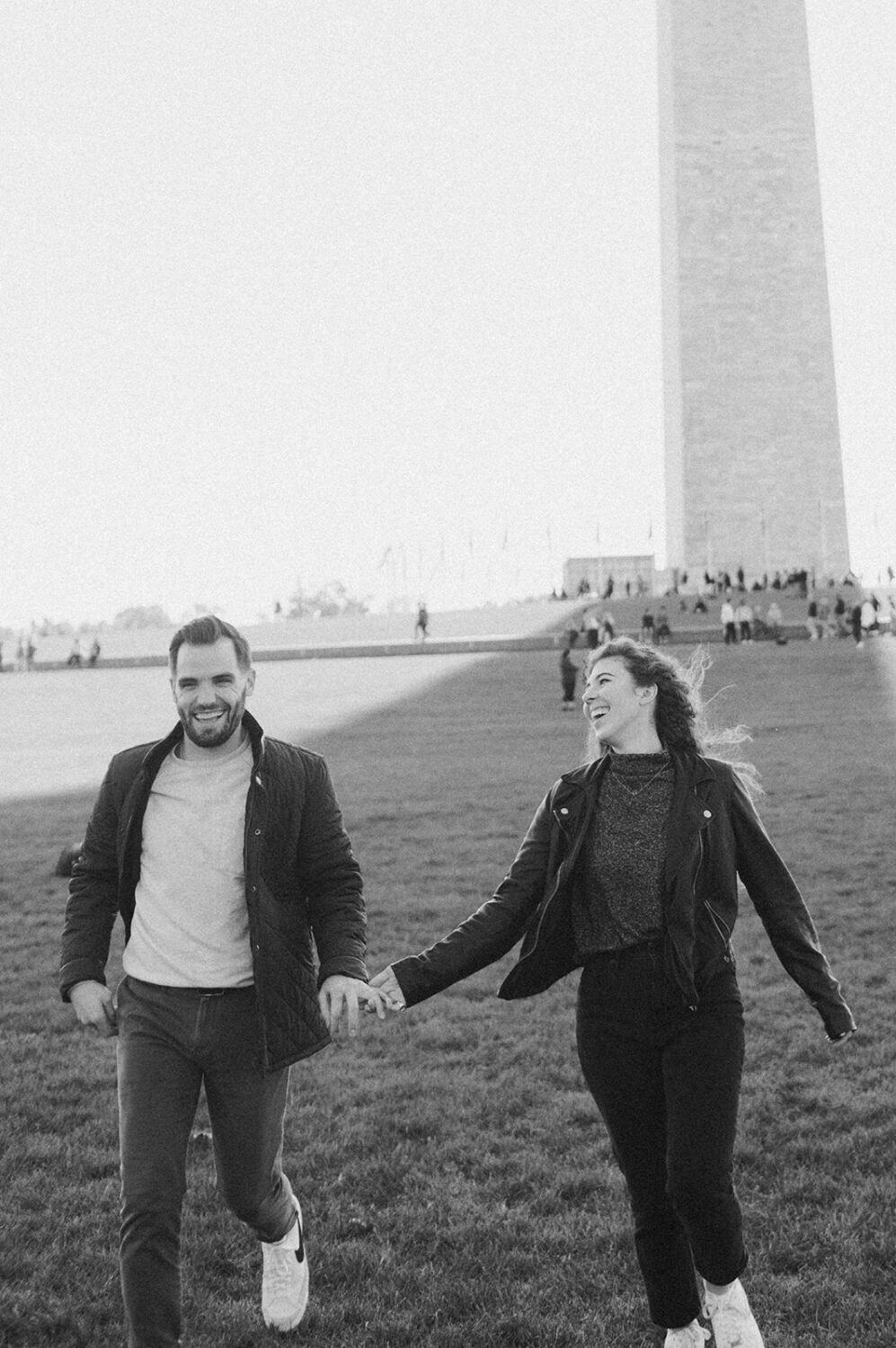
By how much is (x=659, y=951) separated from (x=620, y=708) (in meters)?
0.62

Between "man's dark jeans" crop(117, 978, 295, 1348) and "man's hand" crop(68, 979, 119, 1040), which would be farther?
"man's hand" crop(68, 979, 119, 1040)

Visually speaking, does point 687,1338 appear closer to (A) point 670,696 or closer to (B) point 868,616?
(A) point 670,696

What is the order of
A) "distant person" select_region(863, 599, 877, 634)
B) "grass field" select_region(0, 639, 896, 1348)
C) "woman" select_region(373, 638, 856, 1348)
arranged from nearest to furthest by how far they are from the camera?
"woman" select_region(373, 638, 856, 1348) < "grass field" select_region(0, 639, 896, 1348) < "distant person" select_region(863, 599, 877, 634)

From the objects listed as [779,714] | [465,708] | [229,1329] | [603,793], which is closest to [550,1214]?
[229,1329]

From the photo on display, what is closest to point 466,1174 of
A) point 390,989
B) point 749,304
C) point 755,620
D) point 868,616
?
point 390,989

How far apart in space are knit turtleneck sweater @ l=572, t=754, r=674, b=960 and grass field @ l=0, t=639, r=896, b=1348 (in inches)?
42.4

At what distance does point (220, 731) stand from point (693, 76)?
61833 millimetres

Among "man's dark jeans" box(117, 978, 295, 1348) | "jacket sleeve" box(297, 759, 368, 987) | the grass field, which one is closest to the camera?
"man's dark jeans" box(117, 978, 295, 1348)

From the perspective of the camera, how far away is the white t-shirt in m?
3.35

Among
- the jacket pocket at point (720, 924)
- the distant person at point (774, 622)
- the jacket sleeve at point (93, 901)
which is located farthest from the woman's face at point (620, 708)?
the distant person at point (774, 622)

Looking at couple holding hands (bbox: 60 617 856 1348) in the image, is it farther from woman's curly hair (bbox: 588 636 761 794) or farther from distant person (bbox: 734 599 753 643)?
distant person (bbox: 734 599 753 643)

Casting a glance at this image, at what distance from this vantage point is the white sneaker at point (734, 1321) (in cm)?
316

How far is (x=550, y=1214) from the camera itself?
13.8 ft

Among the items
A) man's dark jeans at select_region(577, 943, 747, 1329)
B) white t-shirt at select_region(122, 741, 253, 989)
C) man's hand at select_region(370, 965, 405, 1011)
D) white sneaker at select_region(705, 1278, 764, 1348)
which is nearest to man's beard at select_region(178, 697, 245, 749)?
white t-shirt at select_region(122, 741, 253, 989)
